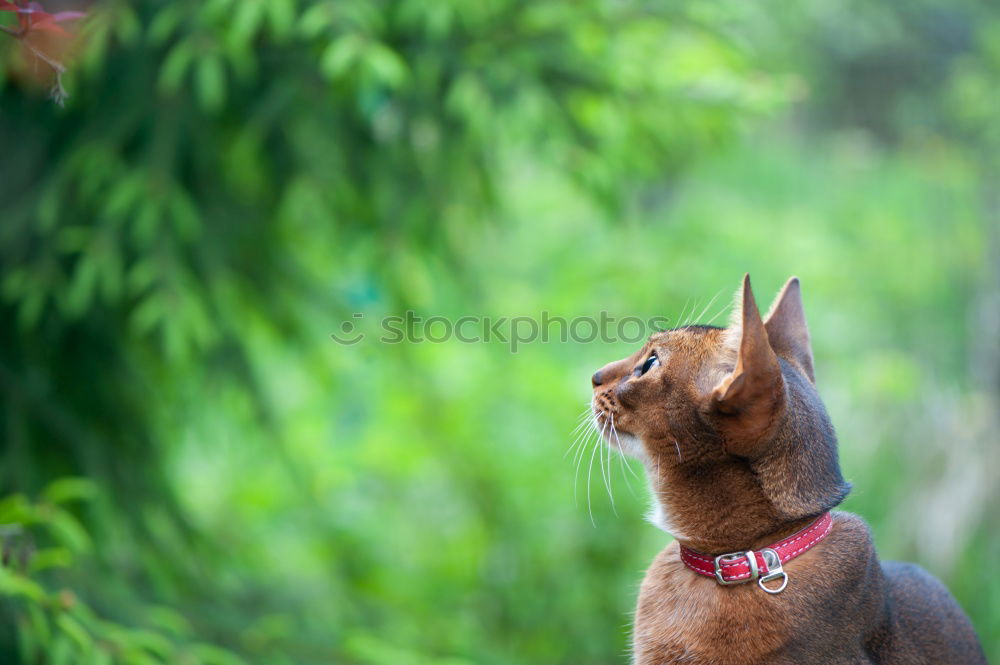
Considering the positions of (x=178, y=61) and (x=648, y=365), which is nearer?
(x=648, y=365)

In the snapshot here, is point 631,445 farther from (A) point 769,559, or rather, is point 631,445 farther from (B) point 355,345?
(B) point 355,345

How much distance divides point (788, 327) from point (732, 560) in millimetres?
437

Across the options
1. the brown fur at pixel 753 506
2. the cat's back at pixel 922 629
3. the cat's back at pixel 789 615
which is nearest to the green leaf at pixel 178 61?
the brown fur at pixel 753 506

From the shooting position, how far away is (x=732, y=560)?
1556mm

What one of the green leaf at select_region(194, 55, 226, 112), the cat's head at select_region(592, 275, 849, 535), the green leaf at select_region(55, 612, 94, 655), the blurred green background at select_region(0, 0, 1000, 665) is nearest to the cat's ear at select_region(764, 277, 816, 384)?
the cat's head at select_region(592, 275, 849, 535)

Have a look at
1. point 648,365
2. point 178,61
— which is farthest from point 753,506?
point 178,61

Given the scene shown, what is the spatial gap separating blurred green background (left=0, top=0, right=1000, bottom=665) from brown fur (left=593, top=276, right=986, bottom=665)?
0.16 meters

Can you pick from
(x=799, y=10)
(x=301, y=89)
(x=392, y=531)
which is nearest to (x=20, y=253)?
(x=301, y=89)

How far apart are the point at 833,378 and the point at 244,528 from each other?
9.99 feet

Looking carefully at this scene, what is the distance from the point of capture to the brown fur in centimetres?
151

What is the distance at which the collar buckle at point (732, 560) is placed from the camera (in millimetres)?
1535

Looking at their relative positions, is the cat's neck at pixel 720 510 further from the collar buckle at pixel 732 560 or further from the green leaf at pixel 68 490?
the green leaf at pixel 68 490

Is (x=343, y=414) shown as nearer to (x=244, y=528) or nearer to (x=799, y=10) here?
(x=244, y=528)

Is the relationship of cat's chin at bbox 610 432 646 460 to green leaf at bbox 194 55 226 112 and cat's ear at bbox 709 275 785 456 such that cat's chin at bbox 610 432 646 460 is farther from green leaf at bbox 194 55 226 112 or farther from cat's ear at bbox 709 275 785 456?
green leaf at bbox 194 55 226 112
